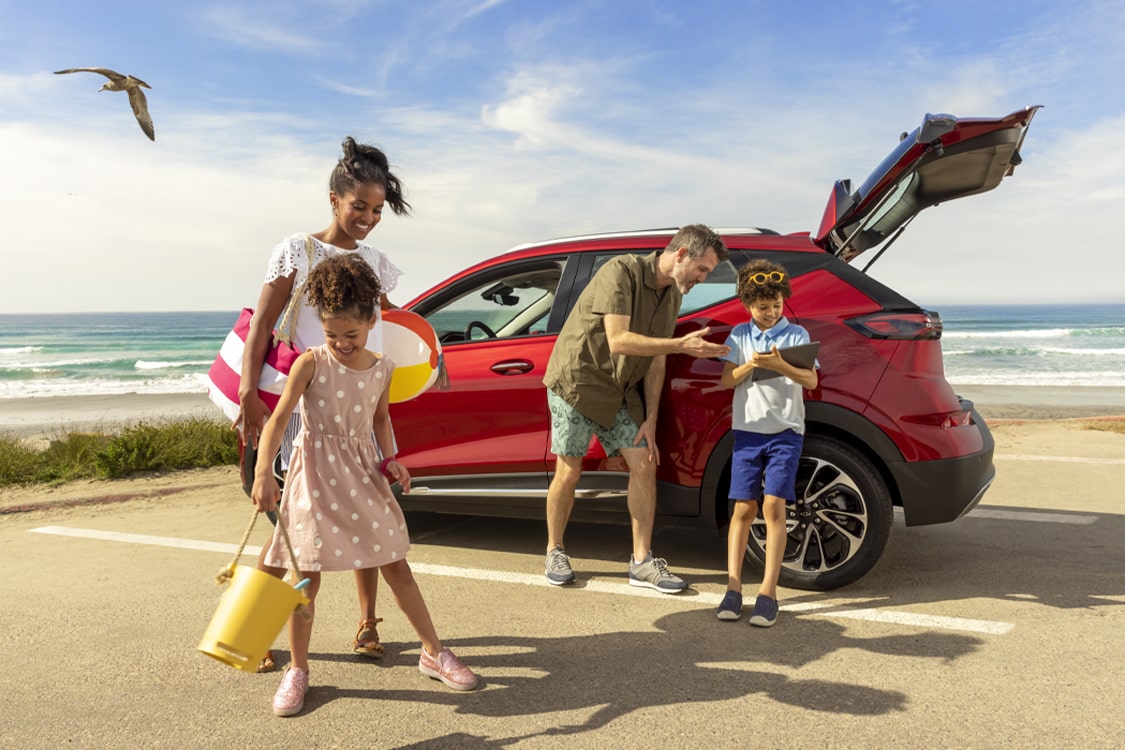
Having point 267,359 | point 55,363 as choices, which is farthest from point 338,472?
point 55,363

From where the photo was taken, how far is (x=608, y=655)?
3213 mm

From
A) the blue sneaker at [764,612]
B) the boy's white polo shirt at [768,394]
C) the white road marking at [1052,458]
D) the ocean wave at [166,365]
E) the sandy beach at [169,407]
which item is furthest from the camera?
the ocean wave at [166,365]

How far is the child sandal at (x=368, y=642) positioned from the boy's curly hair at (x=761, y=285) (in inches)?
82.1

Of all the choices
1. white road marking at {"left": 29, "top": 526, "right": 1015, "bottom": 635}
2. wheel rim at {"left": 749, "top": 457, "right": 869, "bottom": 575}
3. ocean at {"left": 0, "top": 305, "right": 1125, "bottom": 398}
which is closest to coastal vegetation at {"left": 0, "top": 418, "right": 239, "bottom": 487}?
white road marking at {"left": 29, "top": 526, "right": 1015, "bottom": 635}

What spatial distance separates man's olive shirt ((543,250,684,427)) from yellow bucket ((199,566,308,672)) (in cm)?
186

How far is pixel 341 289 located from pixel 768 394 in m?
1.94

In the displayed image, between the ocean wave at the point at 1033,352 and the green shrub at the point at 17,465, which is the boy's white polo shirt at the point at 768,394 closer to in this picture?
the green shrub at the point at 17,465

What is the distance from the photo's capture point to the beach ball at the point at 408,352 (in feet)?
10.6

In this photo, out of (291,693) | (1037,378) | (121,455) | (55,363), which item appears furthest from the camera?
(55,363)

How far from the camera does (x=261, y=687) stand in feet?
9.78

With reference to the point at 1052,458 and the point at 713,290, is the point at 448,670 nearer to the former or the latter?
the point at 713,290

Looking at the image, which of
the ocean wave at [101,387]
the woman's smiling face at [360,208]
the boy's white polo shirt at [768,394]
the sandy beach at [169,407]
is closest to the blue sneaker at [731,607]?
the boy's white polo shirt at [768,394]

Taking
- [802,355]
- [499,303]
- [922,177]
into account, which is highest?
[922,177]

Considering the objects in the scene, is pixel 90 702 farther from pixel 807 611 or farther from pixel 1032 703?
pixel 1032 703
